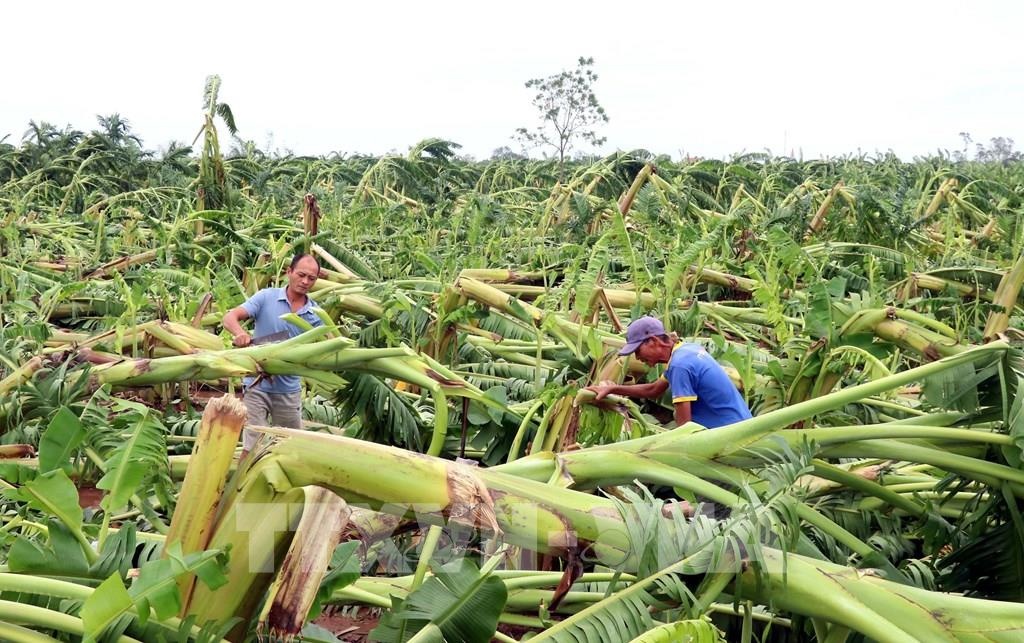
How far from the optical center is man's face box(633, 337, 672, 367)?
418cm

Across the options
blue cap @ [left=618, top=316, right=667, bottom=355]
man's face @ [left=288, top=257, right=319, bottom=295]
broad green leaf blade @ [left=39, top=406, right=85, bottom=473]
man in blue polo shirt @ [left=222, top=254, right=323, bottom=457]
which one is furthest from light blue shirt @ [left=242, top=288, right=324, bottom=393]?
broad green leaf blade @ [left=39, top=406, right=85, bottom=473]

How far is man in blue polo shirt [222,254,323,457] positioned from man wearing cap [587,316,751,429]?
1595 millimetres

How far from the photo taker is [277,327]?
15.7 feet

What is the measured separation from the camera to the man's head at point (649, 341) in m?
4.15

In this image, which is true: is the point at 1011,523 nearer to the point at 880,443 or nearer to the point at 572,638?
the point at 880,443

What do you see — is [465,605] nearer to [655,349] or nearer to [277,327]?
[655,349]

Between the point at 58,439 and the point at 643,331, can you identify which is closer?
the point at 58,439

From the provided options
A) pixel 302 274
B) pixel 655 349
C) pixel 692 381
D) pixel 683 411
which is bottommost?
pixel 683 411

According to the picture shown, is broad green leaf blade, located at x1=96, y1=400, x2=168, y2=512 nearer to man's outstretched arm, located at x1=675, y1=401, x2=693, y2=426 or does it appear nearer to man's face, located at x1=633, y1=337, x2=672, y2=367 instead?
man's outstretched arm, located at x1=675, y1=401, x2=693, y2=426

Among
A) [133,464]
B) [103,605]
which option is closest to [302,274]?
[133,464]

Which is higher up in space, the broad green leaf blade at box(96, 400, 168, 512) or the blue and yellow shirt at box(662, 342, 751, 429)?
the broad green leaf blade at box(96, 400, 168, 512)

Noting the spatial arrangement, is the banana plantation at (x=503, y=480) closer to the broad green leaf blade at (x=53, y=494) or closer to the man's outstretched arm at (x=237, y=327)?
the broad green leaf blade at (x=53, y=494)

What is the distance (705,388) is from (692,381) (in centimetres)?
6

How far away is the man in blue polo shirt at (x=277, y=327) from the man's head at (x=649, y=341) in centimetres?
155
